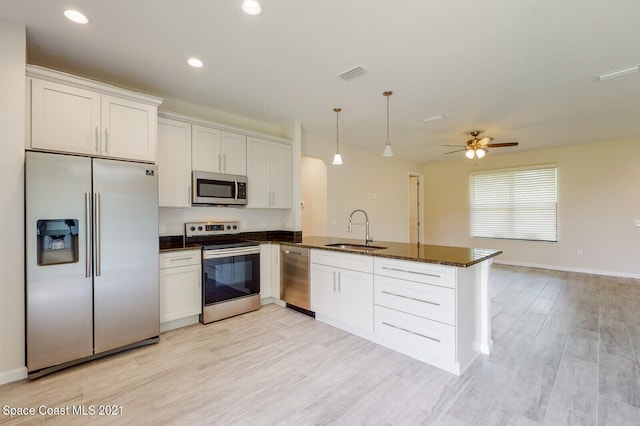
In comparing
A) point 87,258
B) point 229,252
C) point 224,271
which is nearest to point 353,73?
point 229,252

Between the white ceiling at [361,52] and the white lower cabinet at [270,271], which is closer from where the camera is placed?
the white ceiling at [361,52]

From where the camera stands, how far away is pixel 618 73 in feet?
9.34

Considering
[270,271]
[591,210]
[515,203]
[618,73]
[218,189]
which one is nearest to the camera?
[618,73]

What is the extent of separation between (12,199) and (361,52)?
3.04 meters

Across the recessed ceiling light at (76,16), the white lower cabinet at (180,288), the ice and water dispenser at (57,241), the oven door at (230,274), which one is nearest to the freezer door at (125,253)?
the ice and water dispenser at (57,241)

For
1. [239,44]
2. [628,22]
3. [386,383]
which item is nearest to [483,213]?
[628,22]

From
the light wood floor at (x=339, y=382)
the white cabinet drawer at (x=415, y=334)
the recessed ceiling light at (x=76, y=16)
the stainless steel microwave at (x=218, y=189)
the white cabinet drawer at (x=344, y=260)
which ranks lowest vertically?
the light wood floor at (x=339, y=382)

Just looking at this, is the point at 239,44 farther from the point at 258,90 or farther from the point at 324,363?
the point at 324,363

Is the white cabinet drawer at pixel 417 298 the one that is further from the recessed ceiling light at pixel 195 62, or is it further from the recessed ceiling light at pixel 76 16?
the recessed ceiling light at pixel 76 16

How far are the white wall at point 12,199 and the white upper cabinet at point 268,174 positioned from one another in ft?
7.26

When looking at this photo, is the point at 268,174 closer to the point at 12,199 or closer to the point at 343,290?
the point at 343,290

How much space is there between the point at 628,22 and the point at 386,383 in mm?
3213

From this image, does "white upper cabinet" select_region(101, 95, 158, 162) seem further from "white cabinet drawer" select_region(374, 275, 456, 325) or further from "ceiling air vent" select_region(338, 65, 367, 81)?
"white cabinet drawer" select_region(374, 275, 456, 325)

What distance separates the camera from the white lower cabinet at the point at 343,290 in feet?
9.53
